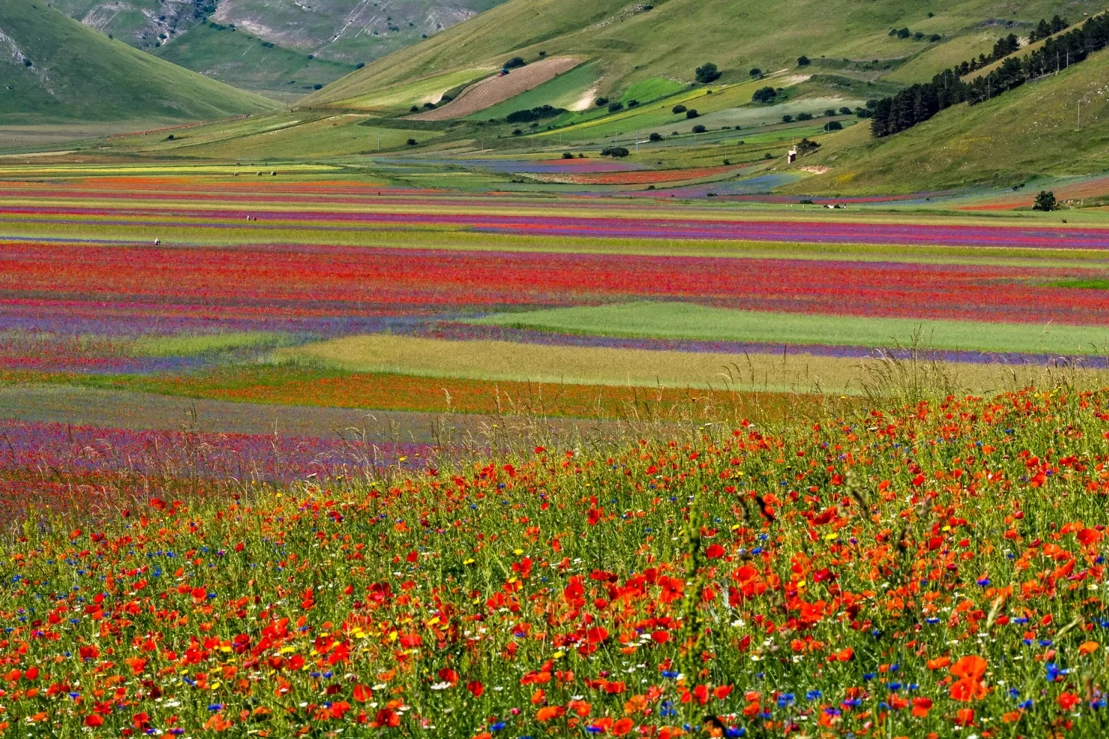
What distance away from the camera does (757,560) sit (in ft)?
23.9

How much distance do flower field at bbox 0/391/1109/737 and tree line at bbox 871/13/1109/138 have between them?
13735 centimetres

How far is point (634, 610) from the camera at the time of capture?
617 cm

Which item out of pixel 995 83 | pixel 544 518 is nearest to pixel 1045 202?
pixel 995 83

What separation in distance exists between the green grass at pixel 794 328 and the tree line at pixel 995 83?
107725 millimetres

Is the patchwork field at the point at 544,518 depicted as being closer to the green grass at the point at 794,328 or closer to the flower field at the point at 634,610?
the flower field at the point at 634,610

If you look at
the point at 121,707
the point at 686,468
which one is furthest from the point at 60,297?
the point at 121,707

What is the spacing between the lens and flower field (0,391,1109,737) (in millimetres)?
4930

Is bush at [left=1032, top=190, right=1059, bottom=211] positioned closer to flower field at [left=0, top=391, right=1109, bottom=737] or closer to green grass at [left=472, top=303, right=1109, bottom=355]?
green grass at [left=472, top=303, right=1109, bottom=355]

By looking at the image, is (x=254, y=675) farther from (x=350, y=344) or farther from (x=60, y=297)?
(x=60, y=297)

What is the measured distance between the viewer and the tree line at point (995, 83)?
136875mm

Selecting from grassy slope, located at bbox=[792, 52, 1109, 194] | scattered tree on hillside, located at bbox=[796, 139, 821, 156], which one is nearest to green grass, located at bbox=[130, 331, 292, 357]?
grassy slope, located at bbox=[792, 52, 1109, 194]

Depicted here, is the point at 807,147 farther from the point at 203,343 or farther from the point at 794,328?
the point at 203,343

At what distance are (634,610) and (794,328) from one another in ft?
107

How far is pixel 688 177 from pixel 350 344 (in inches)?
4549
